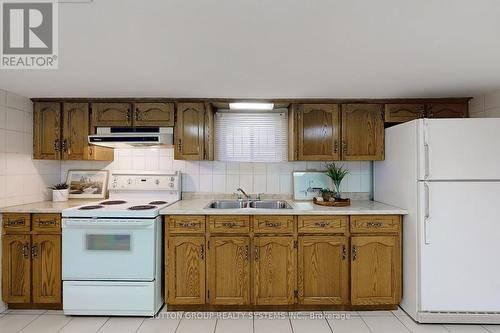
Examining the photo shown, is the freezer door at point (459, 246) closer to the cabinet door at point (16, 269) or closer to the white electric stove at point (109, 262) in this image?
the white electric stove at point (109, 262)

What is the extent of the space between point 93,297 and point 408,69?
10.3 ft

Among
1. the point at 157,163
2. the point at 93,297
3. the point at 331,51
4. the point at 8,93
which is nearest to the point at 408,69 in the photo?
the point at 331,51

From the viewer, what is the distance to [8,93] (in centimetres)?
259

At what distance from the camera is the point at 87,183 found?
3.20 metres

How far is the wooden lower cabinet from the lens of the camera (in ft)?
8.07

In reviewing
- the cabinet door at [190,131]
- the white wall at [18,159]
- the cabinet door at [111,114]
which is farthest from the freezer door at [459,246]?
the white wall at [18,159]

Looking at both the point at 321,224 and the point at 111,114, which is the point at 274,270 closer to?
the point at 321,224

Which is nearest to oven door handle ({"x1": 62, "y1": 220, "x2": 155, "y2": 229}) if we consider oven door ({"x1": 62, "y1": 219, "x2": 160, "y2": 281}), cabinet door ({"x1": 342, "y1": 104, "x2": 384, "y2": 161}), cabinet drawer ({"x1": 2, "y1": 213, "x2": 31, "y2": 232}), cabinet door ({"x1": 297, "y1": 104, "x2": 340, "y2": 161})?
oven door ({"x1": 62, "y1": 219, "x2": 160, "y2": 281})

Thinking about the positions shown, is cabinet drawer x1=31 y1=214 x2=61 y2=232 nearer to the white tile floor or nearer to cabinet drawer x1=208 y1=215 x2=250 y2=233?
the white tile floor

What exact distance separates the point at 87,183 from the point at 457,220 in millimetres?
3733

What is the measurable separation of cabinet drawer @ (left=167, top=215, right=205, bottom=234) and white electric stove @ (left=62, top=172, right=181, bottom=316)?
0.17 metres

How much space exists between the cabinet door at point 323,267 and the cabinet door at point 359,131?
3.07 ft

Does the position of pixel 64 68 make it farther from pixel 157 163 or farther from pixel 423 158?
pixel 423 158

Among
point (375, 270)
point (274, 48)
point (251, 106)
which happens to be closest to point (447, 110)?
point (375, 270)
